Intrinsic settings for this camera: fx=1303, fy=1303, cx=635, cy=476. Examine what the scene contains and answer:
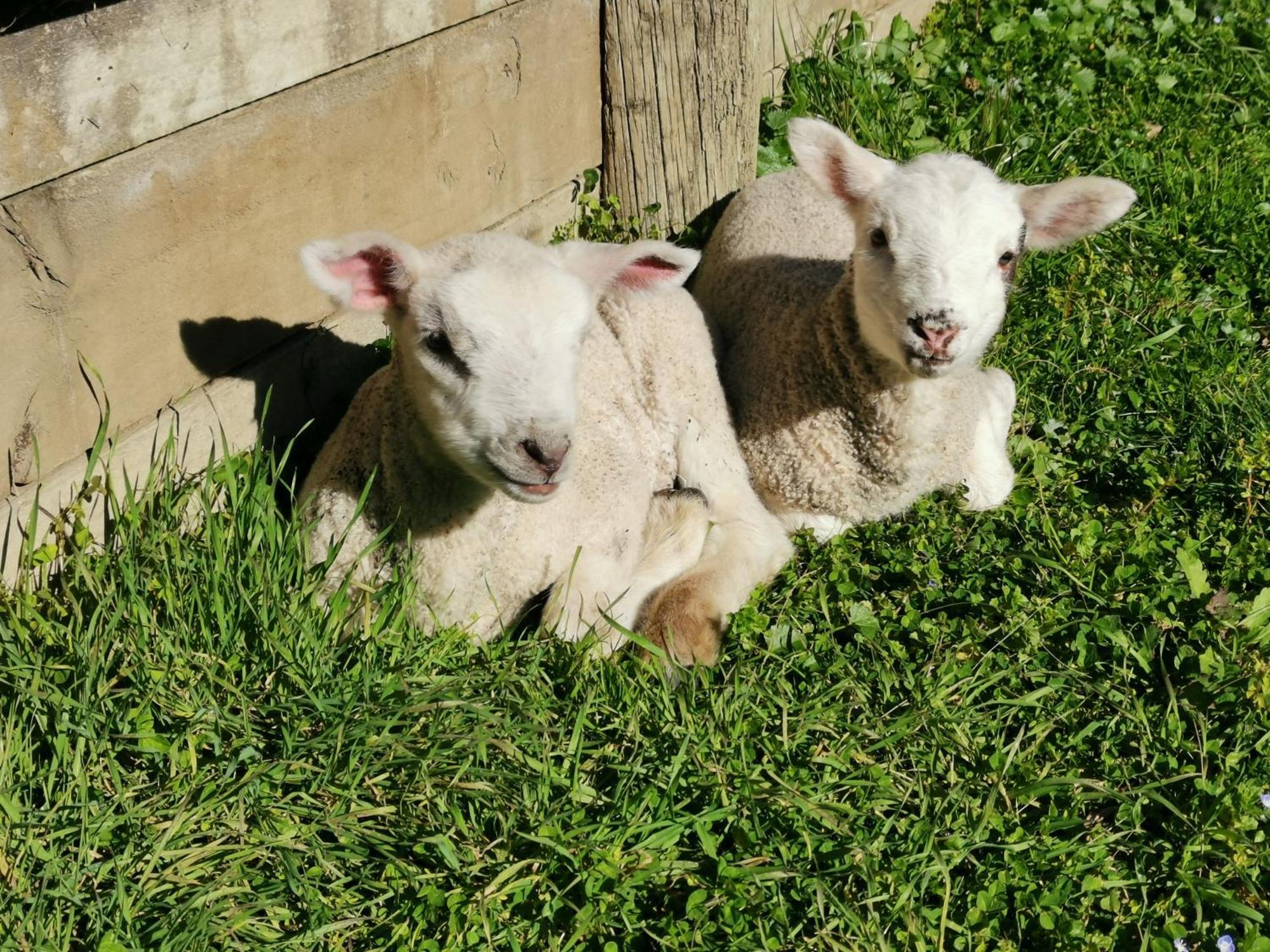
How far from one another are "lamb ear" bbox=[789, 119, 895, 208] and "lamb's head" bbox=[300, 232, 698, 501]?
1040 mm

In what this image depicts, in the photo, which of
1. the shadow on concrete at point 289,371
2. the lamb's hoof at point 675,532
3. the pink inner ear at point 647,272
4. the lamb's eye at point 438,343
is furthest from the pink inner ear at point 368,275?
the lamb's hoof at point 675,532

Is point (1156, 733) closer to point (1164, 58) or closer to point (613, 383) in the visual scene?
point (613, 383)

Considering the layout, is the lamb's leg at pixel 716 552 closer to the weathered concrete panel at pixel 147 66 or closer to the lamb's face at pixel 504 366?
the lamb's face at pixel 504 366

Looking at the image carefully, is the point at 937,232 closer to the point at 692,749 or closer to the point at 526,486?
the point at 526,486

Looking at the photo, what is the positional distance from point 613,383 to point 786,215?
1185 mm

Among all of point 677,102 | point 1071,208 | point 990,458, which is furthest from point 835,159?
point 990,458

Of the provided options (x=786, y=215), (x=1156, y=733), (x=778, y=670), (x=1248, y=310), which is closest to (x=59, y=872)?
(x=778, y=670)

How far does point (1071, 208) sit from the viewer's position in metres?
4.19

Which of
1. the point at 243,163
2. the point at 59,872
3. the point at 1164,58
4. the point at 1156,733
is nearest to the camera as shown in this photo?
the point at 59,872

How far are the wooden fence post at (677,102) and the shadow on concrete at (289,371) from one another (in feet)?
4.33

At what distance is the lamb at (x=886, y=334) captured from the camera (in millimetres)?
3850

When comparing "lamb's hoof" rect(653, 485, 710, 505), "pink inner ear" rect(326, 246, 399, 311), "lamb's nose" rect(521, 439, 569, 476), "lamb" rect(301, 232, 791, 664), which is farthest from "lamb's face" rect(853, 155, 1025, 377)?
"pink inner ear" rect(326, 246, 399, 311)

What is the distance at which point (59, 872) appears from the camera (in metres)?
2.79

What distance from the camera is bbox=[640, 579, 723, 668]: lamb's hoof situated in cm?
376
